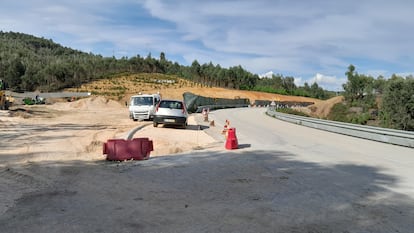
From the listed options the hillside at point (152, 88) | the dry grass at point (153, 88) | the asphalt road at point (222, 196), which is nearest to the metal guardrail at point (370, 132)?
the asphalt road at point (222, 196)

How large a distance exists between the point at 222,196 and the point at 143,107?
2137 cm

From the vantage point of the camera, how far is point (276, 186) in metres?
7.17

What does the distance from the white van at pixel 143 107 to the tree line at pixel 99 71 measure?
85401 millimetres

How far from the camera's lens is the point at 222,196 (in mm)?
6449

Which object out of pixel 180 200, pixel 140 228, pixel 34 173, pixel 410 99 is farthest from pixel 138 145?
pixel 410 99

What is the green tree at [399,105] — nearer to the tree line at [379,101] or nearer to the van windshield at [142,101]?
the tree line at [379,101]

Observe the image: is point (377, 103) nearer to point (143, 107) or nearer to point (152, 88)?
point (143, 107)

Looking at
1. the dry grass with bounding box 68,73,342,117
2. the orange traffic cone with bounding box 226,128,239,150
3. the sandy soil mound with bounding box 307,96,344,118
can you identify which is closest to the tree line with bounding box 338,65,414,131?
the sandy soil mound with bounding box 307,96,344,118

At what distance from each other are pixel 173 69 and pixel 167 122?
149382 mm

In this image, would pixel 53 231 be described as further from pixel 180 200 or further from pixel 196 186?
pixel 196 186

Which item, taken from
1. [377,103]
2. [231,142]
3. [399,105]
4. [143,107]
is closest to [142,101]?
[143,107]

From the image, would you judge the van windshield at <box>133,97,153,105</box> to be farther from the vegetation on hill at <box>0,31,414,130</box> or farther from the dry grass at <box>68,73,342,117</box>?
the dry grass at <box>68,73,342,117</box>

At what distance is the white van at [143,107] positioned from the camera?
27078 mm

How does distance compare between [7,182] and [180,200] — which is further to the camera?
[7,182]
